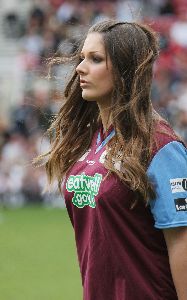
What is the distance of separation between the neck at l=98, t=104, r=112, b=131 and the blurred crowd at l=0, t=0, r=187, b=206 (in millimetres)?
11691

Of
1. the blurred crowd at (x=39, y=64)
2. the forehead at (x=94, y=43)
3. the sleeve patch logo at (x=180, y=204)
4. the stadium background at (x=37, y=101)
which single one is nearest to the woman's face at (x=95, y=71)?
the forehead at (x=94, y=43)

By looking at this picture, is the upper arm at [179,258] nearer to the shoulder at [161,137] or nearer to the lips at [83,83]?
the shoulder at [161,137]

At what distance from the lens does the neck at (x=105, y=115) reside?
3662 mm

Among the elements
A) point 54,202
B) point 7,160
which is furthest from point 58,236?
point 7,160

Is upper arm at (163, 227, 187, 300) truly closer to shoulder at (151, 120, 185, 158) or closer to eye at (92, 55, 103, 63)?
shoulder at (151, 120, 185, 158)

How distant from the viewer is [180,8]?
18.7 m

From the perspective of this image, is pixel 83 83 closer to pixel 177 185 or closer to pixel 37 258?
pixel 177 185

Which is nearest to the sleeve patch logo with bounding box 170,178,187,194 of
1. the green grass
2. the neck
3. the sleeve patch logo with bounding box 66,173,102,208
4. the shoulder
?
the shoulder

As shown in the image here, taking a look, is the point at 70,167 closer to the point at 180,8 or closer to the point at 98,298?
the point at 98,298

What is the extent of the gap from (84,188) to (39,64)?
43.0 feet

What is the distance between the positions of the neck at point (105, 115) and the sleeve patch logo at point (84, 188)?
23 cm

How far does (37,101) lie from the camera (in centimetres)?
1216

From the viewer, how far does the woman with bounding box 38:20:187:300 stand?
338 centimetres

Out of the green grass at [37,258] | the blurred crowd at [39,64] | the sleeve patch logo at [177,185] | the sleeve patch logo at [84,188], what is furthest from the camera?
the blurred crowd at [39,64]
